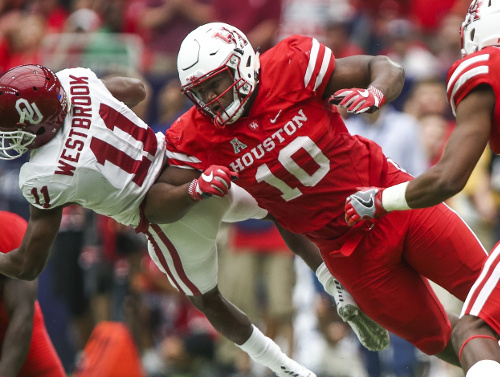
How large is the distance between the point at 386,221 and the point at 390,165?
0.37m

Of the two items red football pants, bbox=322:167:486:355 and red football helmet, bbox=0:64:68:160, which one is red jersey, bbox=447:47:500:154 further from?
red football helmet, bbox=0:64:68:160

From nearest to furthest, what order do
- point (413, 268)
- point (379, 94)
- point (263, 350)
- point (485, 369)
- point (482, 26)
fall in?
point (485, 369), point (482, 26), point (379, 94), point (413, 268), point (263, 350)

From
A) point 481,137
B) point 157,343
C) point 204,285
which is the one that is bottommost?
point 157,343

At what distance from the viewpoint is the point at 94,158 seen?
5.09 metres

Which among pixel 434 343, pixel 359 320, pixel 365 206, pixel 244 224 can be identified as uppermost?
pixel 365 206

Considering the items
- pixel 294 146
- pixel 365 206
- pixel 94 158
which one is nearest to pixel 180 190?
pixel 94 158

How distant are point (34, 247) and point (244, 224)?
11.5 ft

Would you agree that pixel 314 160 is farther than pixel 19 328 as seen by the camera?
No

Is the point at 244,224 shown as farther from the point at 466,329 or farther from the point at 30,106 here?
the point at 466,329

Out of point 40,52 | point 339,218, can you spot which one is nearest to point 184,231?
point 339,218

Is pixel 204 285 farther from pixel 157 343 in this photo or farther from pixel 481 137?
pixel 157 343

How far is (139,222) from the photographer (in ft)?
18.0

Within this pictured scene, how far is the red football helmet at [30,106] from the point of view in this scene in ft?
16.2

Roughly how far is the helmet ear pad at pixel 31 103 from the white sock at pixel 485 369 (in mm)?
2401
